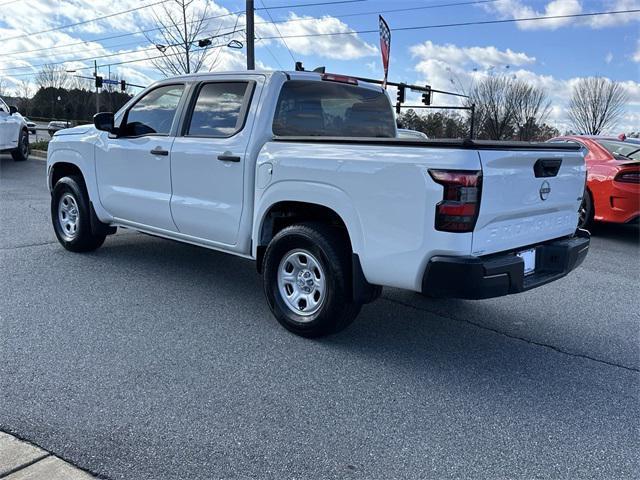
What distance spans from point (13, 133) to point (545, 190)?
1508 centimetres

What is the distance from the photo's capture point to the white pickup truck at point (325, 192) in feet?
10.8

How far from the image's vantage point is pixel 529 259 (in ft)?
12.5

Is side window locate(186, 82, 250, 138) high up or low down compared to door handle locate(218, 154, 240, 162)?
up

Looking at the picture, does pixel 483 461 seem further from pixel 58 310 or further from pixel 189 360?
pixel 58 310

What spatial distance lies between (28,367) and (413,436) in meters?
2.42

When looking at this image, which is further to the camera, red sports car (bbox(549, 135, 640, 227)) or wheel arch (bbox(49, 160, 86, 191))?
red sports car (bbox(549, 135, 640, 227))

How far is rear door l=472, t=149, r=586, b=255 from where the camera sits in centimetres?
332

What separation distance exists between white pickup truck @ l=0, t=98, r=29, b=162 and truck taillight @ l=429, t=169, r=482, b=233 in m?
14.3

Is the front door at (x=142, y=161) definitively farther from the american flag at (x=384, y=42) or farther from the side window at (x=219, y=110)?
the american flag at (x=384, y=42)

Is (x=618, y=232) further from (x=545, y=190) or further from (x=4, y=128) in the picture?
(x=4, y=128)

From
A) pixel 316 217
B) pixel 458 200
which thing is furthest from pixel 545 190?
pixel 316 217

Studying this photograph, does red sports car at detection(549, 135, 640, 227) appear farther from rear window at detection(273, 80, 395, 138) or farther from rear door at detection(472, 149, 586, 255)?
rear door at detection(472, 149, 586, 255)

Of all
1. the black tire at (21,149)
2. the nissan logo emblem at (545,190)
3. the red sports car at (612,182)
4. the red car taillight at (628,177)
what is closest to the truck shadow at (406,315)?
the nissan logo emblem at (545,190)

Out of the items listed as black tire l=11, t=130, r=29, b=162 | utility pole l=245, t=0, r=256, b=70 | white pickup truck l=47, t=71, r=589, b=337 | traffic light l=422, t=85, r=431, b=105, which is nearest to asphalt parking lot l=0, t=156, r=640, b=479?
white pickup truck l=47, t=71, r=589, b=337
